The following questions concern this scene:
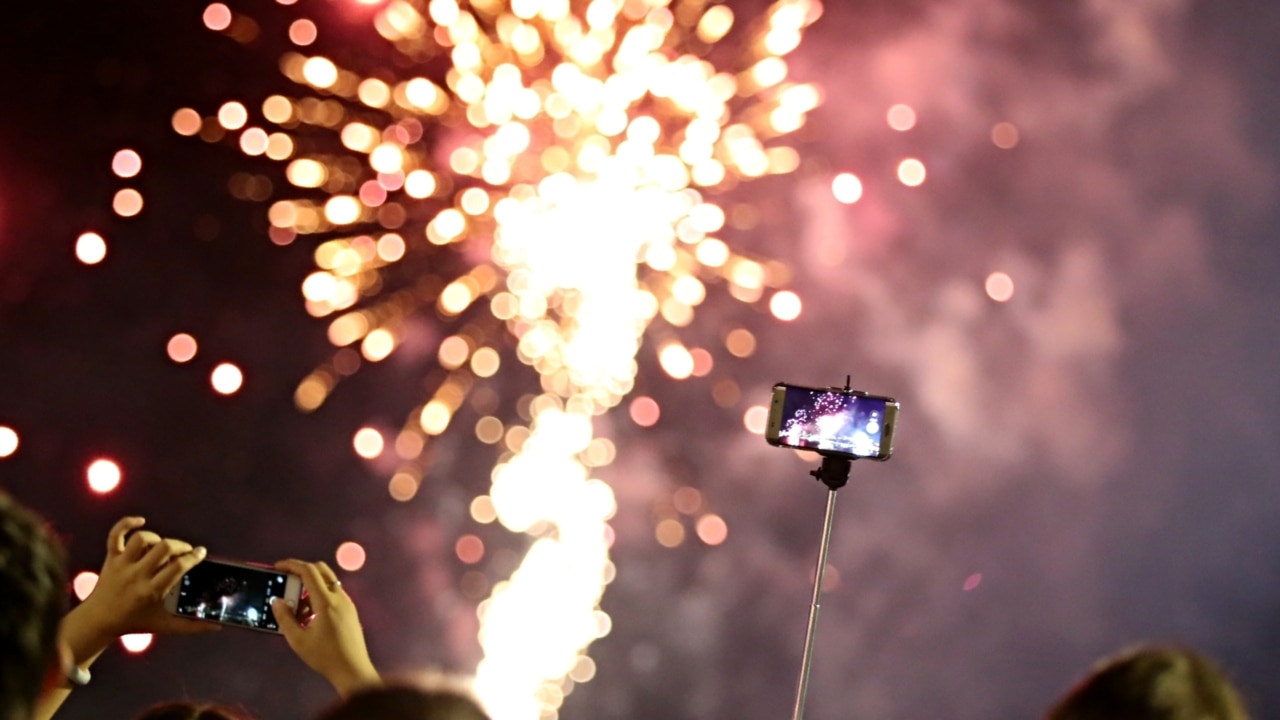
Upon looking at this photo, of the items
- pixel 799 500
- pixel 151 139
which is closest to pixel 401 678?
pixel 799 500

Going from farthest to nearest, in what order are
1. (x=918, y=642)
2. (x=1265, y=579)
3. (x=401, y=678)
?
(x=918, y=642)
(x=1265, y=579)
(x=401, y=678)

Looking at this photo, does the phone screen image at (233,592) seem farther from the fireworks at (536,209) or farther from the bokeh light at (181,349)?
the bokeh light at (181,349)

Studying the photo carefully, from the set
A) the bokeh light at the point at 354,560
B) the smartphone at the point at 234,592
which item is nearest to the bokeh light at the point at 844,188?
the bokeh light at the point at 354,560

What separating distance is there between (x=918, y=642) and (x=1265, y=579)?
1057mm

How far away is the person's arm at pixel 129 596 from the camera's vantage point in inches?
56.1

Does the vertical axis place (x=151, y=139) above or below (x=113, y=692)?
above

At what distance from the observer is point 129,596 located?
4.78 ft

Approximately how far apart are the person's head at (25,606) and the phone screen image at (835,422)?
230cm

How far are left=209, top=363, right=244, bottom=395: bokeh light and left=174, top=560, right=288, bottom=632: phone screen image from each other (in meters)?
2.90

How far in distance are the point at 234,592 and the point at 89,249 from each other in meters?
3.15

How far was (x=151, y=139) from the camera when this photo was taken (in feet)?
14.8

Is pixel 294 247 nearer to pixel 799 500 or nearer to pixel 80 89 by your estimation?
pixel 80 89

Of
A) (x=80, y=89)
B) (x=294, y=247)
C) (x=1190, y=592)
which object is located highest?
(x=80, y=89)

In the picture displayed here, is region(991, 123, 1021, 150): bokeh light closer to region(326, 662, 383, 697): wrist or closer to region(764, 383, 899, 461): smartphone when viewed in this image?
region(764, 383, 899, 461): smartphone
